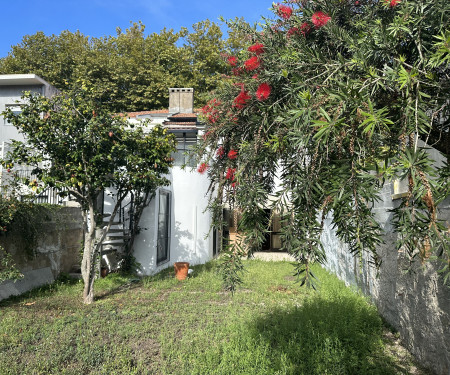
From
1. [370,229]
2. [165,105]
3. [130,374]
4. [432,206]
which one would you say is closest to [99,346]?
[130,374]

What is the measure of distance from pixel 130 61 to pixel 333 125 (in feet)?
70.0

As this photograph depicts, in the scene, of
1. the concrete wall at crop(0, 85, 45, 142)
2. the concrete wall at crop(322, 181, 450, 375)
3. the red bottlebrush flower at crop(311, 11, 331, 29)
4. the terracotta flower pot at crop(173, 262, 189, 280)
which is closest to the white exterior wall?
the terracotta flower pot at crop(173, 262, 189, 280)

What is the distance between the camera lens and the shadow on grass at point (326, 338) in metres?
3.91

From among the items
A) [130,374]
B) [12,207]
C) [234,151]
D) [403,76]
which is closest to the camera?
[403,76]

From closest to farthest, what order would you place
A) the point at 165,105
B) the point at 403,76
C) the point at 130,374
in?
the point at 403,76, the point at 130,374, the point at 165,105

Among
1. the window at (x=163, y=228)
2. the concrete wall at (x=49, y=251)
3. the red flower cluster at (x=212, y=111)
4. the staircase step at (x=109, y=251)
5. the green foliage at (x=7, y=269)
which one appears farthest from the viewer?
the window at (x=163, y=228)

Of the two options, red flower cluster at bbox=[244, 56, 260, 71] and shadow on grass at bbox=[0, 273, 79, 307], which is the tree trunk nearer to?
shadow on grass at bbox=[0, 273, 79, 307]

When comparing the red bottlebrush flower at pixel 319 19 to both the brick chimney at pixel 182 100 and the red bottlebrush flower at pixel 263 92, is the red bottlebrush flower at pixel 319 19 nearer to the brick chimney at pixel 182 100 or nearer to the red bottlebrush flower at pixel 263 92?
the red bottlebrush flower at pixel 263 92

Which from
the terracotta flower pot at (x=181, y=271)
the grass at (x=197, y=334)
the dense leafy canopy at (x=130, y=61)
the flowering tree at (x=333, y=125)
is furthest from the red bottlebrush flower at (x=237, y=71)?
the dense leafy canopy at (x=130, y=61)

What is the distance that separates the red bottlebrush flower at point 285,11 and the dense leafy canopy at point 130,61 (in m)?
18.2

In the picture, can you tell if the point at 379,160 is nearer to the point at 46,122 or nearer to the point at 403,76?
the point at 403,76

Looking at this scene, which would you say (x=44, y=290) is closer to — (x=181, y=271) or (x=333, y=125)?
(x=181, y=271)

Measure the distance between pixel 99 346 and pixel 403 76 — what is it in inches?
182

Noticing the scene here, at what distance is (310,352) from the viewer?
4.29 m
